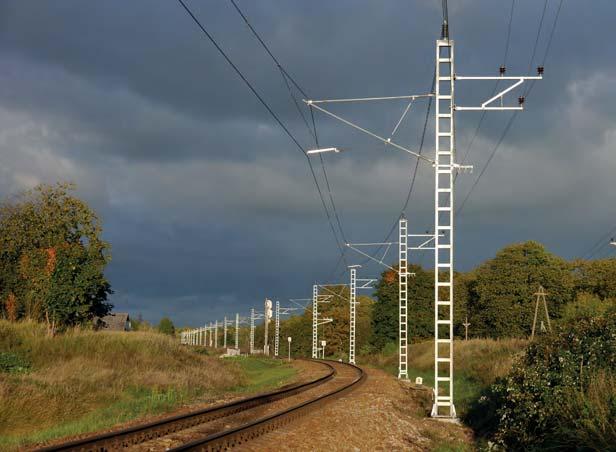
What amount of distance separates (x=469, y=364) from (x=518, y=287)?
5398 cm

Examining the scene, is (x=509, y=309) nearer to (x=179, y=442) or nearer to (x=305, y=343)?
(x=305, y=343)

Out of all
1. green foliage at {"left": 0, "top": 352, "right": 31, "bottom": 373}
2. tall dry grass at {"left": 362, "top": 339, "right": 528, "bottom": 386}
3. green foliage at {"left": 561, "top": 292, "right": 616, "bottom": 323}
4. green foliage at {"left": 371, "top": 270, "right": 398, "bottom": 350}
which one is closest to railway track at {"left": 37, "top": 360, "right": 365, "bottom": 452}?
tall dry grass at {"left": 362, "top": 339, "right": 528, "bottom": 386}

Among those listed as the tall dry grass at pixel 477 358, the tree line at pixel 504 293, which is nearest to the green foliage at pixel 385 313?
the tree line at pixel 504 293

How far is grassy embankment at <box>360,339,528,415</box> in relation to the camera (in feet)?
105

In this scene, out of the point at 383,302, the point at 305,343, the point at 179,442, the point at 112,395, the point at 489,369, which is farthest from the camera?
the point at 305,343

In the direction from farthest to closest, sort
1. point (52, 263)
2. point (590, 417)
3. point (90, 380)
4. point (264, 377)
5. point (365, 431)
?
1. point (264, 377)
2. point (52, 263)
3. point (90, 380)
4. point (365, 431)
5. point (590, 417)

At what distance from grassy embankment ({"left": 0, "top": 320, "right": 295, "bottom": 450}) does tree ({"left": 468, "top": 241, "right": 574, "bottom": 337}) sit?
59.0m

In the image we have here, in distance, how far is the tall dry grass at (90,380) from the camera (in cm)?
2066

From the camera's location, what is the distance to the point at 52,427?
2067 cm

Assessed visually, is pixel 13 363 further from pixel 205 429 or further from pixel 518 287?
pixel 518 287

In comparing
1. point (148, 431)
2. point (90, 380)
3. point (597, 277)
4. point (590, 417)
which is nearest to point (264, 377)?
point (90, 380)

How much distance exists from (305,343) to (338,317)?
21.9 metres

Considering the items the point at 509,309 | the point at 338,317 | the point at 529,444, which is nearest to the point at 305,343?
the point at 338,317

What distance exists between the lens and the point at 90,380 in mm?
26984
